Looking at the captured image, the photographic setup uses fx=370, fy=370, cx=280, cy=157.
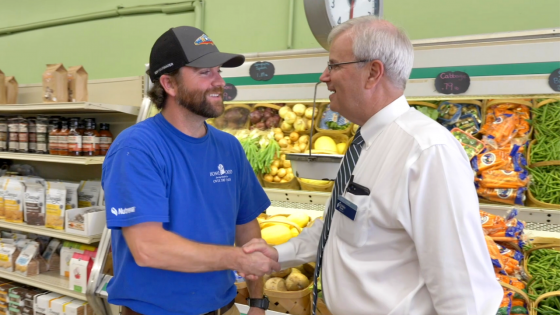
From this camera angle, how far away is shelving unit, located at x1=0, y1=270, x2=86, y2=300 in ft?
10.5

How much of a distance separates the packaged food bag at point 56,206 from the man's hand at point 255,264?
2392 mm

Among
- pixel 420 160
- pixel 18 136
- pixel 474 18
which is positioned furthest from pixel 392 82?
pixel 18 136

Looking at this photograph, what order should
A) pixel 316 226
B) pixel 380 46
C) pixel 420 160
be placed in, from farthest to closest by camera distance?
pixel 316 226 < pixel 380 46 < pixel 420 160

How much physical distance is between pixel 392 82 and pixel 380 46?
141mm

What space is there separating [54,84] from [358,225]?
3.28 meters

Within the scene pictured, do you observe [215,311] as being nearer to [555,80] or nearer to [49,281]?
[555,80]

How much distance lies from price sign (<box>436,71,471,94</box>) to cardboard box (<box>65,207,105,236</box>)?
2769mm

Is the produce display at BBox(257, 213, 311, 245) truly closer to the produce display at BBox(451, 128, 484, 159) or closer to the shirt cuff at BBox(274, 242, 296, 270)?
the shirt cuff at BBox(274, 242, 296, 270)

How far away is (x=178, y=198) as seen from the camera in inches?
61.1

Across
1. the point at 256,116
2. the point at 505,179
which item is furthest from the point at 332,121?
the point at 505,179

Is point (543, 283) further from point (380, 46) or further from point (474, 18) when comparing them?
point (474, 18)

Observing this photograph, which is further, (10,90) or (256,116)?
(10,90)

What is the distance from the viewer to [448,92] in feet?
6.89

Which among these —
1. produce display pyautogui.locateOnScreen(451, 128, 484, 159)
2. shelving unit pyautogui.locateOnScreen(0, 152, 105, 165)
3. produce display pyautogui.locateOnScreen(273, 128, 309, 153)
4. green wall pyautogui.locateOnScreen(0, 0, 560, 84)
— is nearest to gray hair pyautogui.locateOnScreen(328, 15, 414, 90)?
produce display pyautogui.locateOnScreen(451, 128, 484, 159)
